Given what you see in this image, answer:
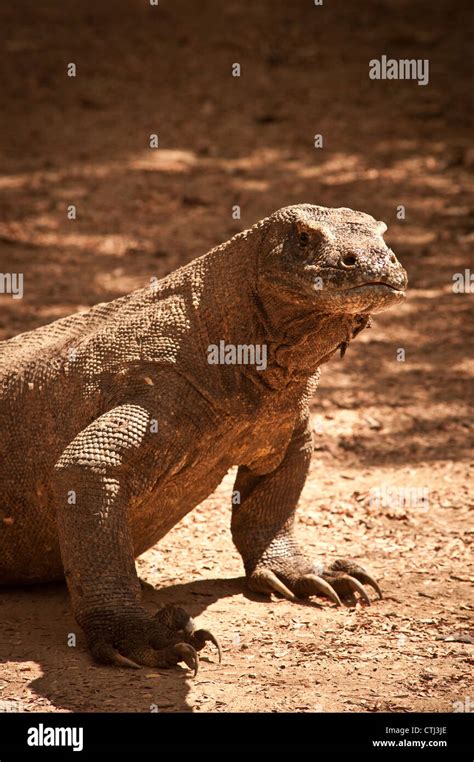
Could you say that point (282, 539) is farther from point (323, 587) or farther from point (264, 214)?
point (264, 214)

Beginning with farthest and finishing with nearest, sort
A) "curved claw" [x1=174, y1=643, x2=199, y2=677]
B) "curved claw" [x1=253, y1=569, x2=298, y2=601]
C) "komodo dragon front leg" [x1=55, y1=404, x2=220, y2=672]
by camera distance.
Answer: "curved claw" [x1=253, y1=569, x2=298, y2=601], "komodo dragon front leg" [x1=55, y1=404, x2=220, y2=672], "curved claw" [x1=174, y1=643, x2=199, y2=677]

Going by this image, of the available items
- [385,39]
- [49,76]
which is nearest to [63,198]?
[49,76]

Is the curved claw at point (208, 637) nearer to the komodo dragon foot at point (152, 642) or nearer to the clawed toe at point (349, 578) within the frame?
the komodo dragon foot at point (152, 642)

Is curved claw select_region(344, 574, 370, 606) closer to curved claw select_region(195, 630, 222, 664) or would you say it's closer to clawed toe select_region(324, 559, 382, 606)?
clawed toe select_region(324, 559, 382, 606)

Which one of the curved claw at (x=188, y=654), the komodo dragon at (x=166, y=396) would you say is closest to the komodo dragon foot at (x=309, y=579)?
the komodo dragon at (x=166, y=396)

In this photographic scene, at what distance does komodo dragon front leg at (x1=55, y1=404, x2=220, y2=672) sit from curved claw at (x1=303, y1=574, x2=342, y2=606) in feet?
3.46

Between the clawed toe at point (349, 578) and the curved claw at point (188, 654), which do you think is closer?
the curved claw at point (188, 654)

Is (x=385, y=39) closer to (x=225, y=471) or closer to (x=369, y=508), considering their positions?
(x=369, y=508)

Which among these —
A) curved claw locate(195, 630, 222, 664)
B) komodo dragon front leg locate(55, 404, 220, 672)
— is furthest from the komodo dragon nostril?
curved claw locate(195, 630, 222, 664)

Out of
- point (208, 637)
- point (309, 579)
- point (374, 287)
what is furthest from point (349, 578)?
point (374, 287)

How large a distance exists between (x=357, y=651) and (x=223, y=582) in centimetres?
122

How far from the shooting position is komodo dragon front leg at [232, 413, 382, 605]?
6398mm

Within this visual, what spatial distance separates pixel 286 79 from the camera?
17344mm

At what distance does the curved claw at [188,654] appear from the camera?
521 cm
